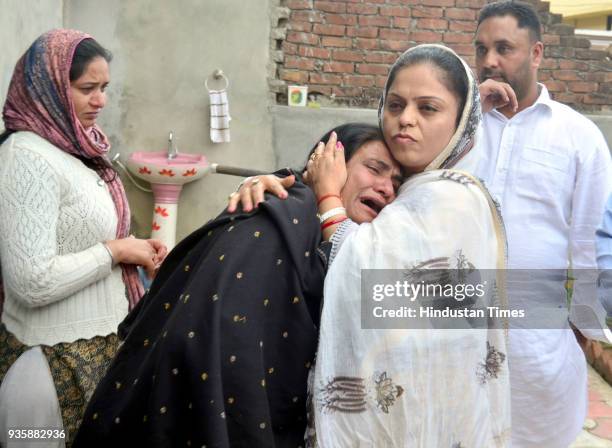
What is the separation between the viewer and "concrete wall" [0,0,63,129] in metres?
3.44

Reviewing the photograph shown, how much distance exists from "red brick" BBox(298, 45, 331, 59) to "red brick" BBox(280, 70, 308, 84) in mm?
Result: 162

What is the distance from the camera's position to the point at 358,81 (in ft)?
20.0

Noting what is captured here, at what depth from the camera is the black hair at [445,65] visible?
192cm

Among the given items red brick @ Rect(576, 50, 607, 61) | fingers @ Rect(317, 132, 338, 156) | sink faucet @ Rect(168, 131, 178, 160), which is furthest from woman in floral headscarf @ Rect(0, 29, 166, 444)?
red brick @ Rect(576, 50, 607, 61)

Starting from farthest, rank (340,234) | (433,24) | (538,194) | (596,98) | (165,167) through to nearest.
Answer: (596,98), (433,24), (165,167), (538,194), (340,234)

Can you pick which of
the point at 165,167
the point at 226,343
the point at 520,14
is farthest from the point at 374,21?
the point at 226,343

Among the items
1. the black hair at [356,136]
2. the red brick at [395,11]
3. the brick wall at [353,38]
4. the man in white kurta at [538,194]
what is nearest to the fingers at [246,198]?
the black hair at [356,136]

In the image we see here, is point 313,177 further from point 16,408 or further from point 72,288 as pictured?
point 16,408

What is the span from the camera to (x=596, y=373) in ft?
17.8

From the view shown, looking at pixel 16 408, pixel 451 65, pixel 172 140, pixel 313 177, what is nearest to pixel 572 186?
pixel 451 65

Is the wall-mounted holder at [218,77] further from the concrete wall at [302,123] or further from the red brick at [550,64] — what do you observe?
the red brick at [550,64]

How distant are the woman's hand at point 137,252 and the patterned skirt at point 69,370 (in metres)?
0.30

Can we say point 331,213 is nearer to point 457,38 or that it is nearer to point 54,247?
point 54,247

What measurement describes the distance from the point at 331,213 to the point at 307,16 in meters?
4.50
